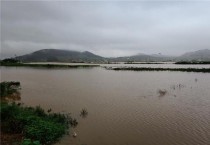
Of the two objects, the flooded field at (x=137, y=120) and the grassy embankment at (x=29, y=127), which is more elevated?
the grassy embankment at (x=29, y=127)

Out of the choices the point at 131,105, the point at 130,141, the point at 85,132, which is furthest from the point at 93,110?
the point at 130,141

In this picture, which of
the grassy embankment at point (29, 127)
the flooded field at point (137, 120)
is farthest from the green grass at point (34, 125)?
the flooded field at point (137, 120)

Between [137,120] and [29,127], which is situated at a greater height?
[29,127]

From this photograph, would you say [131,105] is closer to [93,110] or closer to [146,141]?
[93,110]

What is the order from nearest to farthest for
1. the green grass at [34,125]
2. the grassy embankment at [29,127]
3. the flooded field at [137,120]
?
the grassy embankment at [29,127]
the green grass at [34,125]
the flooded field at [137,120]

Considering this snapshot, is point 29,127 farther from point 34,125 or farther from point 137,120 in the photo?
point 137,120

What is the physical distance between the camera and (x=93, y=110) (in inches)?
766

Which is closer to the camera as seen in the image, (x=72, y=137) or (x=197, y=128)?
(x=72, y=137)

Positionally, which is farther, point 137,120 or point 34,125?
point 137,120

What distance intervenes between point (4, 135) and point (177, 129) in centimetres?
963

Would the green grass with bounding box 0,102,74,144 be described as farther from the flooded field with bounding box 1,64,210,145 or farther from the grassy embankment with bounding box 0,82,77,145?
the flooded field with bounding box 1,64,210,145

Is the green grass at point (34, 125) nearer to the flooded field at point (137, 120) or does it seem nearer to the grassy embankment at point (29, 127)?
the grassy embankment at point (29, 127)

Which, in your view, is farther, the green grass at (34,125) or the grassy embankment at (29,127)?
the green grass at (34,125)

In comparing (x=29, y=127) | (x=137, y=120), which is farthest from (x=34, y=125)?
(x=137, y=120)
